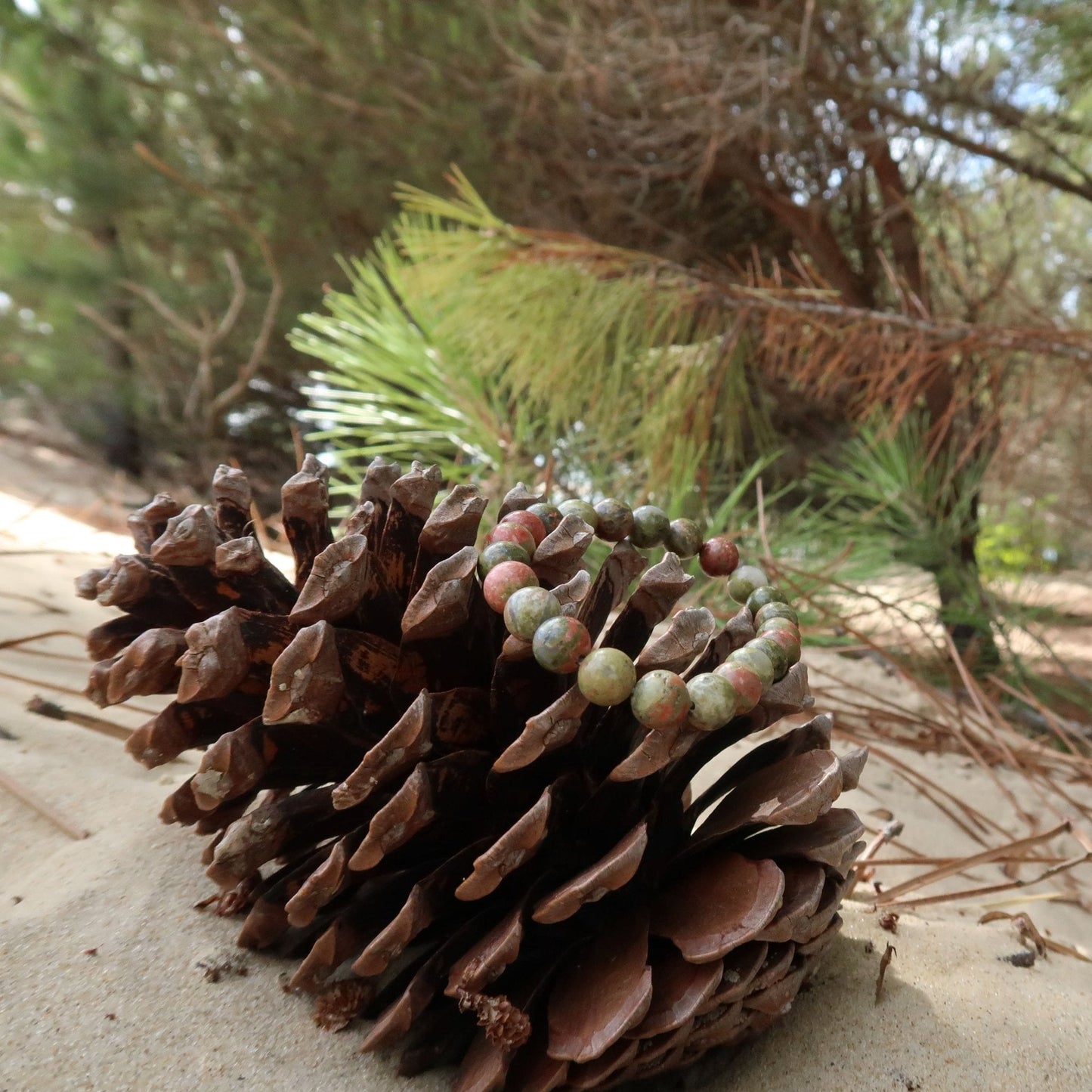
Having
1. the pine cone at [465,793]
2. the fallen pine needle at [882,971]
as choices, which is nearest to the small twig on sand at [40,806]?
the pine cone at [465,793]

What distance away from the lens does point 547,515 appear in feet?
1.30

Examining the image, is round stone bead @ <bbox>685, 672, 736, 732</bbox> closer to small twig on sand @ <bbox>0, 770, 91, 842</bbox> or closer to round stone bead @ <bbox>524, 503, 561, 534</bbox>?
round stone bead @ <bbox>524, 503, 561, 534</bbox>

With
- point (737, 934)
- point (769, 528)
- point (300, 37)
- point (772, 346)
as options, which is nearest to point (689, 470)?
point (772, 346)

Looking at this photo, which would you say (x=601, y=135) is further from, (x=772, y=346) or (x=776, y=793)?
(x=776, y=793)

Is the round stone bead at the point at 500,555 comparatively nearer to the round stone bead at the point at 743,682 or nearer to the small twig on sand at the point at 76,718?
the round stone bead at the point at 743,682

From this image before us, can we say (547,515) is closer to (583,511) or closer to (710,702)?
(583,511)

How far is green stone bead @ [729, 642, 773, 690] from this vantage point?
31 cm

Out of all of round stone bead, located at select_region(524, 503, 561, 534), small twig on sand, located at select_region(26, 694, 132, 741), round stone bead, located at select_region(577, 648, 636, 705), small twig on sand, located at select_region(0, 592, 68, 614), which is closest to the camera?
round stone bead, located at select_region(577, 648, 636, 705)

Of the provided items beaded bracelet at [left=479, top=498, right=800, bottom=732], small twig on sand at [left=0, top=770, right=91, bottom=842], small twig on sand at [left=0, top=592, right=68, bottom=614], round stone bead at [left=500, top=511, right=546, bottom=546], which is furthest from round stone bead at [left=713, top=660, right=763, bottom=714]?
small twig on sand at [left=0, top=592, right=68, bottom=614]

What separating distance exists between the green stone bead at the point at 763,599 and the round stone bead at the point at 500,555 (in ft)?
0.40

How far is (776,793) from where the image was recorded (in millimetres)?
313

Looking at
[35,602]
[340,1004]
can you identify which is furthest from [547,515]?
[35,602]

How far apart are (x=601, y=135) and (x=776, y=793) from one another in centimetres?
132

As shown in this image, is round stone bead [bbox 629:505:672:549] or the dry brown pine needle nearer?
the dry brown pine needle
